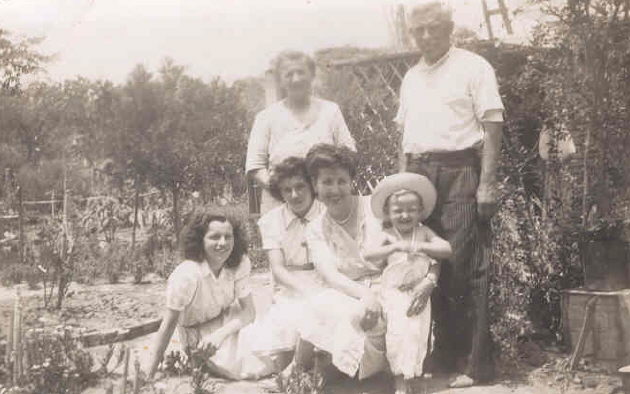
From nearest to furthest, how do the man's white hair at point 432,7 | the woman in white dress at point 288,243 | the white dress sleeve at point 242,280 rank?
the man's white hair at point 432,7
the woman in white dress at point 288,243
the white dress sleeve at point 242,280

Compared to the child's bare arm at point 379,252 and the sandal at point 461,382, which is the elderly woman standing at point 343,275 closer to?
the child's bare arm at point 379,252

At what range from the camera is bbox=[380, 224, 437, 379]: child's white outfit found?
2.91 metres

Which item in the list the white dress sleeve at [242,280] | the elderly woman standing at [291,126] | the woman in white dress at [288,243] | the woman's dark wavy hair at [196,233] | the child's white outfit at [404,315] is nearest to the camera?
the child's white outfit at [404,315]

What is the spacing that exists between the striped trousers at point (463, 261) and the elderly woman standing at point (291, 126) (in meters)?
0.72

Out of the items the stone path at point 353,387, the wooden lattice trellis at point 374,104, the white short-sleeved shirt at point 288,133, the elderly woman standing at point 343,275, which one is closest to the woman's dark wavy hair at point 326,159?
the elderly woman standing at point 343,275

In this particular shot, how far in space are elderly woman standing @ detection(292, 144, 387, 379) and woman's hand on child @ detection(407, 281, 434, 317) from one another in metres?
0.14

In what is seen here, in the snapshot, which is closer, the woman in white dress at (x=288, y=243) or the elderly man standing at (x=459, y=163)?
the elderly man standing at (x=459, y=163)

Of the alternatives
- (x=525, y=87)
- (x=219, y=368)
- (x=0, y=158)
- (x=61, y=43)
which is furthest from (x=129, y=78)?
(x=219, y=368)

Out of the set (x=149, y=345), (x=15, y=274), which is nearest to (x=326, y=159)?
(x=149, y=345)

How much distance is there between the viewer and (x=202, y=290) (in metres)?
3.43

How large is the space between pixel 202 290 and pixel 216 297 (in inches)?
3.3

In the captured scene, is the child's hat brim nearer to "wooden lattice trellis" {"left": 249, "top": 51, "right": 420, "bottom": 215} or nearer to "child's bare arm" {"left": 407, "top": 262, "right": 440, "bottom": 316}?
"child's bare arm" {"left": 407, "top": 262, "right": 440, "bottom": 316}

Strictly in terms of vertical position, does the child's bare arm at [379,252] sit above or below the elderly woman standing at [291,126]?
below

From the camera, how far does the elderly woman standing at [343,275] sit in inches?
117
